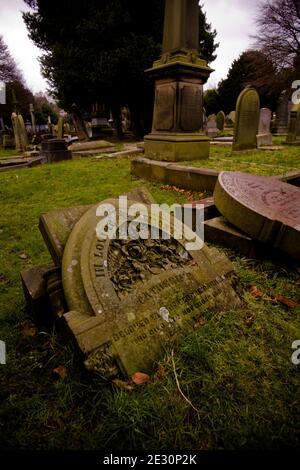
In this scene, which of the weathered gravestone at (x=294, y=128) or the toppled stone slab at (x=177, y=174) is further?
the weathered gravestone at (x=294, y=128)

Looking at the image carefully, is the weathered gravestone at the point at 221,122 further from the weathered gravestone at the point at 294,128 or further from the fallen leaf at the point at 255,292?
the fallen leaf at the point at 255,292

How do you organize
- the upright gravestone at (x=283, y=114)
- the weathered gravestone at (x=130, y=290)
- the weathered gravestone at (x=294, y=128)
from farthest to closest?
1. the upright gravestone at (x=283, y=114)
2. the weathered gravestone at (x=294, y=128)
3. the weathered gravestone at (x=130, y=290)

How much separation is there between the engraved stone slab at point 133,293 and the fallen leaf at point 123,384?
0.05 metres

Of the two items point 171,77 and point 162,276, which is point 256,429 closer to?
point 162,276

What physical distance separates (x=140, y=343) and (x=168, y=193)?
398 cm

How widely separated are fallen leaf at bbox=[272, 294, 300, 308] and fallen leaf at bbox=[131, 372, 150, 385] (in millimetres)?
1319

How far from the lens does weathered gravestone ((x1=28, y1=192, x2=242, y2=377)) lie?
1.59 meters

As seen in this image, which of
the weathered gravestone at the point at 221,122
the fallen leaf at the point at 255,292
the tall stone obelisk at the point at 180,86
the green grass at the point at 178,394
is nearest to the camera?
the green grass at the point at 178,394

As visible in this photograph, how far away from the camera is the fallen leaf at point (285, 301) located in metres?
2.21

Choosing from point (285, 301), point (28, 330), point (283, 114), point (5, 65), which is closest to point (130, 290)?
point (28, 330)

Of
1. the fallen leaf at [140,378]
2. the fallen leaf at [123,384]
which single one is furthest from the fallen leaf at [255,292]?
the fallen leaf at [123,384]

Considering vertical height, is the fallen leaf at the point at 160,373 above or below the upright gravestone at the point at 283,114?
below

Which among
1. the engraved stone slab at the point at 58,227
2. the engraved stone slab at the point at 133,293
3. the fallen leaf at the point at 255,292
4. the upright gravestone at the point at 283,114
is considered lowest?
the fallen leaf at the point at 255,292

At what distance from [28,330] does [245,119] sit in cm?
865
